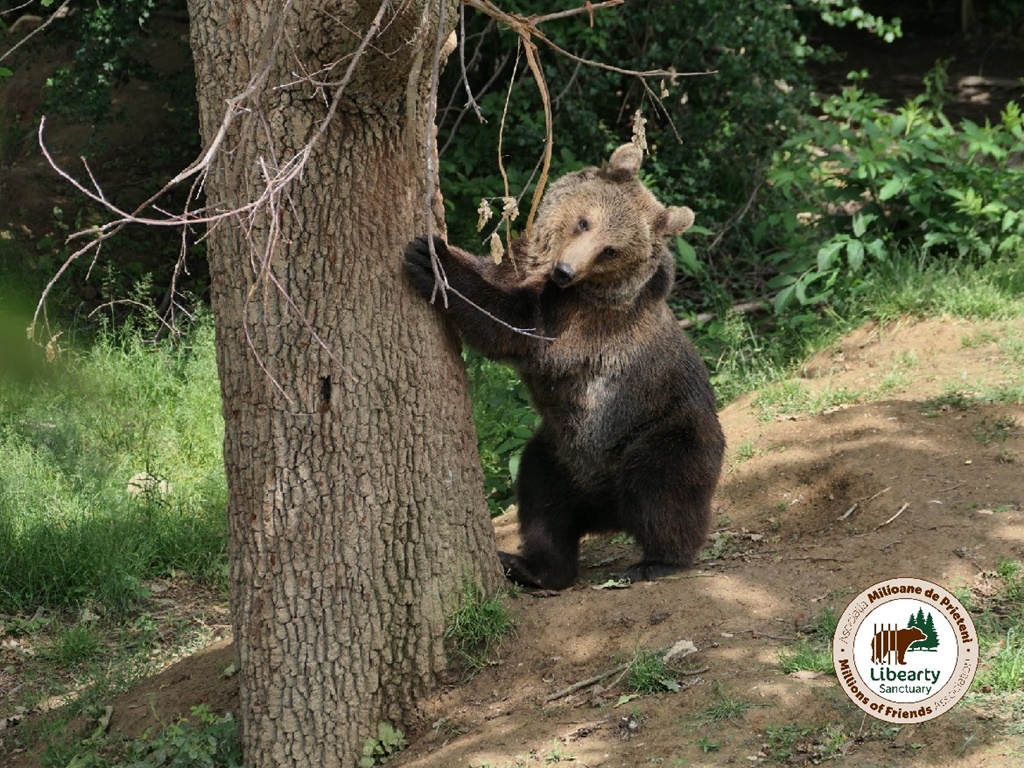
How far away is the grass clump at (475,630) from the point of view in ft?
14.3

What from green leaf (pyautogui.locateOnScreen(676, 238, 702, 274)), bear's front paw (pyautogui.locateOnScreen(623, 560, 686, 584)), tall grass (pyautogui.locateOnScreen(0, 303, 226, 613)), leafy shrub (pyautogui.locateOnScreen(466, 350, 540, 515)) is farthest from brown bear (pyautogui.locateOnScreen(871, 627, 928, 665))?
green leaf (pyautogui.locateOnScreen(676, 238, 702, 274))

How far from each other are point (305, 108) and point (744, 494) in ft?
11.3

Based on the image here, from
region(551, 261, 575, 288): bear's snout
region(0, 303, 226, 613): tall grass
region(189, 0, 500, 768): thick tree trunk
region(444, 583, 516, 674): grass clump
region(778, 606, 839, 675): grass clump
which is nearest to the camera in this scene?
region(189, 0, 500, 768): thick tree trunk

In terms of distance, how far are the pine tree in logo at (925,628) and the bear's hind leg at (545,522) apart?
1.78 metres

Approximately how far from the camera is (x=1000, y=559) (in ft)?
15.3

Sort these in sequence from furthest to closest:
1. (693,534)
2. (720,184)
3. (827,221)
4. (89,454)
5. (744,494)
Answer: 1. (720,184)
2. (827,221)
3. (89,454)
4. (744,494)
5. (693,534)

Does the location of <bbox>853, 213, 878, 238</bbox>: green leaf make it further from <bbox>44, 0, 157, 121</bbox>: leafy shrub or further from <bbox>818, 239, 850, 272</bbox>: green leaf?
<bbox>44, 0, 157, 121</bbox>: leafy shrub

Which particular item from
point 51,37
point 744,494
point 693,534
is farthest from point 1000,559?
point 51,37

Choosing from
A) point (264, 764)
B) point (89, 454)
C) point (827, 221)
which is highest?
point (827, 221)

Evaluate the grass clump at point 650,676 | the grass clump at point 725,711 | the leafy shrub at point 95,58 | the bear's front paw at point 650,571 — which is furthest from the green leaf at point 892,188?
the leafy shrub at point 95,58

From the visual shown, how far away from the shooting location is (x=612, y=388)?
5.32 metres

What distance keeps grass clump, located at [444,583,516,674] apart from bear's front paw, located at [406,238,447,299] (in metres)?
1.15

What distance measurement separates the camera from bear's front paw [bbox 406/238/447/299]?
4.15 m

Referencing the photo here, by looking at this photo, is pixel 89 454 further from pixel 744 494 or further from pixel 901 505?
pixel 901 505
